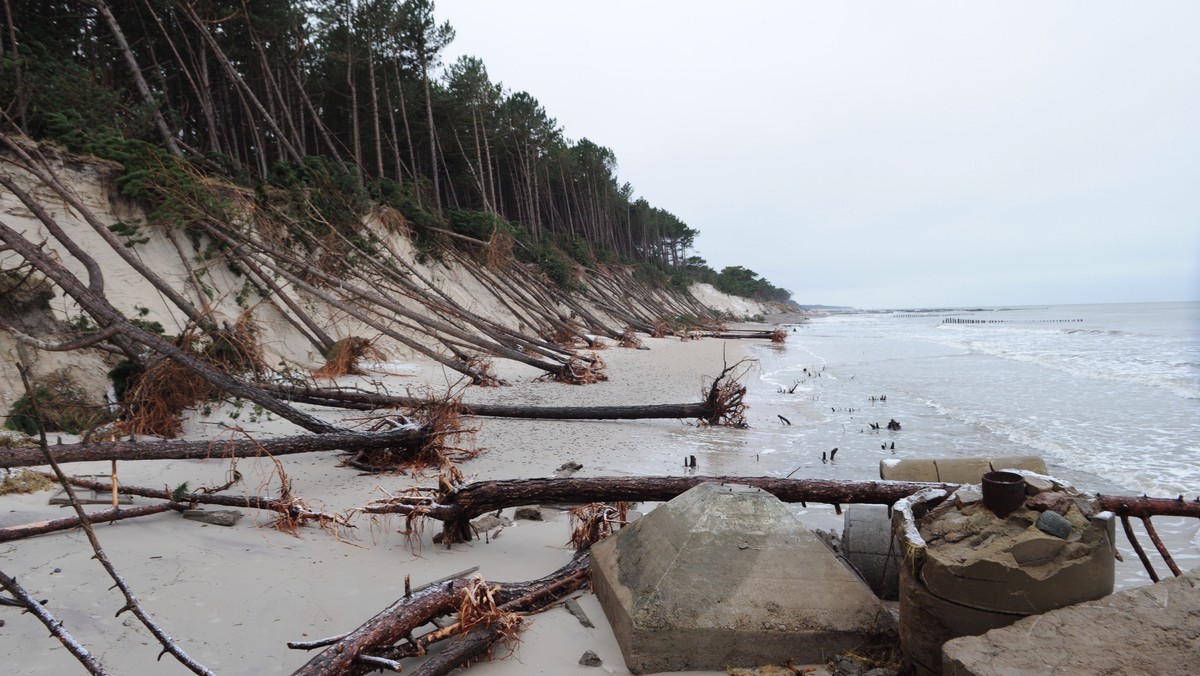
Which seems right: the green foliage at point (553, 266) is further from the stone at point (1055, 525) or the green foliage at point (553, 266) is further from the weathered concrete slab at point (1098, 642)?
the weathered concrete slab at point (1098, 642)

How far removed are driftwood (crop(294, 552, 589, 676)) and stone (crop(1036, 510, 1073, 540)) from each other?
2.30 m

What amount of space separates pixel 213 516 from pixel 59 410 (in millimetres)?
3194

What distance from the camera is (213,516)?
3.89 metres

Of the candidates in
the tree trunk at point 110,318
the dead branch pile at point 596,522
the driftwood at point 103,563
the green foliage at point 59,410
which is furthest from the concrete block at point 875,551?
the green foliage at point 59,410

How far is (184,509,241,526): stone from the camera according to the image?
3.88 metres

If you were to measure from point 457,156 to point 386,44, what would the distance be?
9677 millimetres

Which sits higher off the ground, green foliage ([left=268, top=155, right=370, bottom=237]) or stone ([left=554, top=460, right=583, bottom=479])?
green foliage ([left=268, top=155, right=370, bottom=237])

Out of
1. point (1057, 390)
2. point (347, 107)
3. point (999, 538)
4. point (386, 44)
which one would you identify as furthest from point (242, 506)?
point (347, 107)

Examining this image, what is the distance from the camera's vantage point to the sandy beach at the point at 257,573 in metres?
2.50

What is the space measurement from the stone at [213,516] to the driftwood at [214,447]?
0.53 metres

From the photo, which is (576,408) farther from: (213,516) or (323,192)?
(323,192)

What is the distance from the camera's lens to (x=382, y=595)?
3.10 meters

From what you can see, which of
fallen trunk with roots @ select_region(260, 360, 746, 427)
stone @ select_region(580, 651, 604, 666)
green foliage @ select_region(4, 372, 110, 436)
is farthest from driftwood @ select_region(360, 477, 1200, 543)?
green foliage @ select_region(4, 372, 110, 436)

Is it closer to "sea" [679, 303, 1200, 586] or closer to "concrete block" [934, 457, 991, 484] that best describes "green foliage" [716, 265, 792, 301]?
"sea" [679, 303, 1200, 586]
